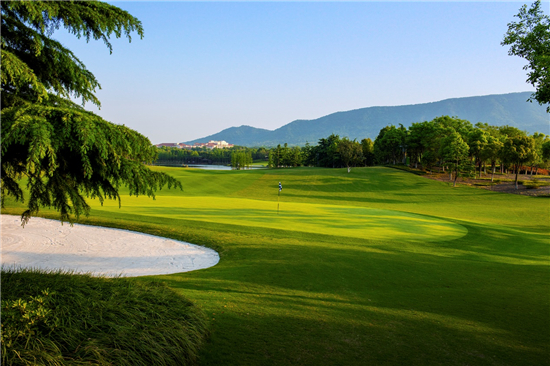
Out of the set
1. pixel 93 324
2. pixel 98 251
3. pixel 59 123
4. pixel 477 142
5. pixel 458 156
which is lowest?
pixel 98 251

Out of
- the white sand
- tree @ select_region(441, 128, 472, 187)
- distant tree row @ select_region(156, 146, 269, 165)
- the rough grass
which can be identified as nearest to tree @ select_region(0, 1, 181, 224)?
the rough grass

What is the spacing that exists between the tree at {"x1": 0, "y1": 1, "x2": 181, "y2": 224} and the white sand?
4.94 m

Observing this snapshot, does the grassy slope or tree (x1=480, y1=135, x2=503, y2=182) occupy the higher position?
tree (x1=480, y1=135, x2=503, y2=182)

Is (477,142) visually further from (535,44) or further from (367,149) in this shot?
(535,44)

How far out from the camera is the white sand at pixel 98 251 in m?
9.75

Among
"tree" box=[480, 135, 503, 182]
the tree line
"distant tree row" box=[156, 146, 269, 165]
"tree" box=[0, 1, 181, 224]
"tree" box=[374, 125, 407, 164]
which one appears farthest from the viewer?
"distant tree row" box=[156, 146, 269, 165]

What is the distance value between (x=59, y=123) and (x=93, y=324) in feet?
8.83

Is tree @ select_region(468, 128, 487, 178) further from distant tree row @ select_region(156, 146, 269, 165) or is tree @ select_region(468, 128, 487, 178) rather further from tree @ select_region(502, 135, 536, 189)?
distant tree row @ select_region(156, 146, 269, 165)

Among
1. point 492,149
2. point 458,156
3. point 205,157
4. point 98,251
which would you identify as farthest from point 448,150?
point 205,157

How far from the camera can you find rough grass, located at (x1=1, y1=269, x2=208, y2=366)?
159 inches

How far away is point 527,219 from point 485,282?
27857mm

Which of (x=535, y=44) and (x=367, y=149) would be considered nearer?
(x=535, y=44)

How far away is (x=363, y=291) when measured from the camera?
774cm

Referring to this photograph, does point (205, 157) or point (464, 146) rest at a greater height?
point (205, 157)
